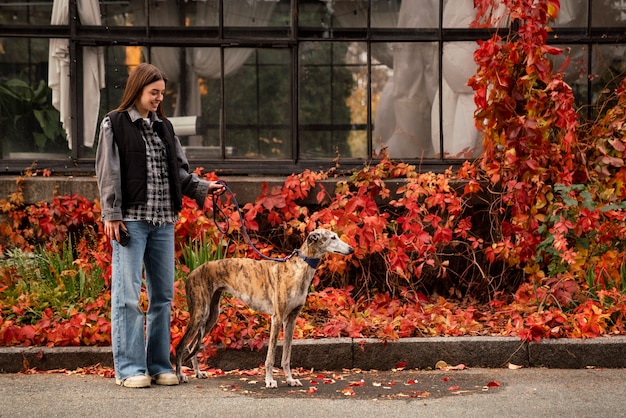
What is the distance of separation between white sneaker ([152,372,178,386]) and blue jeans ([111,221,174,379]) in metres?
0.06

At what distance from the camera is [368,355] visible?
704 cm

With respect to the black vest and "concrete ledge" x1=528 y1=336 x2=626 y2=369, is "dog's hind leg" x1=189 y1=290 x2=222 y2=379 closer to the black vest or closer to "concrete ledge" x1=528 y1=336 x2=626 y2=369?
the black vest

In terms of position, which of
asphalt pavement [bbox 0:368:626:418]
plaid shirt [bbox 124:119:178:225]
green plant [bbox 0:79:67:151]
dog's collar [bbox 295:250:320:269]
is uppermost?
green plant [bbox 0:79:67:151]

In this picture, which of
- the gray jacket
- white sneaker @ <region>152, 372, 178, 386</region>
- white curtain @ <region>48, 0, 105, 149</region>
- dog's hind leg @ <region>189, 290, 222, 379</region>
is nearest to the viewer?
the gray jacket

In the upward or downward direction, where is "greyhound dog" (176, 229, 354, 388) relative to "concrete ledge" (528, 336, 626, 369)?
upward

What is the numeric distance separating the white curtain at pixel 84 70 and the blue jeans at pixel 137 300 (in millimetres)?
3135

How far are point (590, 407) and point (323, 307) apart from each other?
8.68ft

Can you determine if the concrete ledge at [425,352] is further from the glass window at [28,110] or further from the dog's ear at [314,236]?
the glass window at [28,110]

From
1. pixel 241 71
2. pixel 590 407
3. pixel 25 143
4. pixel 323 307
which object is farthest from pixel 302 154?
pixel 590 407

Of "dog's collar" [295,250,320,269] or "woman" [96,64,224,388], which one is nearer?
"woman" [96,64,224,388]

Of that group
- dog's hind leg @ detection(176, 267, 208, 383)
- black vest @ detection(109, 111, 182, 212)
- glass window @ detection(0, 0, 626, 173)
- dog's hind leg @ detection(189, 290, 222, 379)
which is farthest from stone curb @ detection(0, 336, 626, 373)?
glass window @ detection(0, 0, 626, 173)

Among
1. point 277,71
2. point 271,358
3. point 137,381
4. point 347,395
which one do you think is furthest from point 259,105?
point 347,395

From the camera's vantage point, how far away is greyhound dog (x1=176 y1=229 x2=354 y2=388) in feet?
21.0

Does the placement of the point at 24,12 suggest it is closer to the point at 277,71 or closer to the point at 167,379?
the point at 277,71
